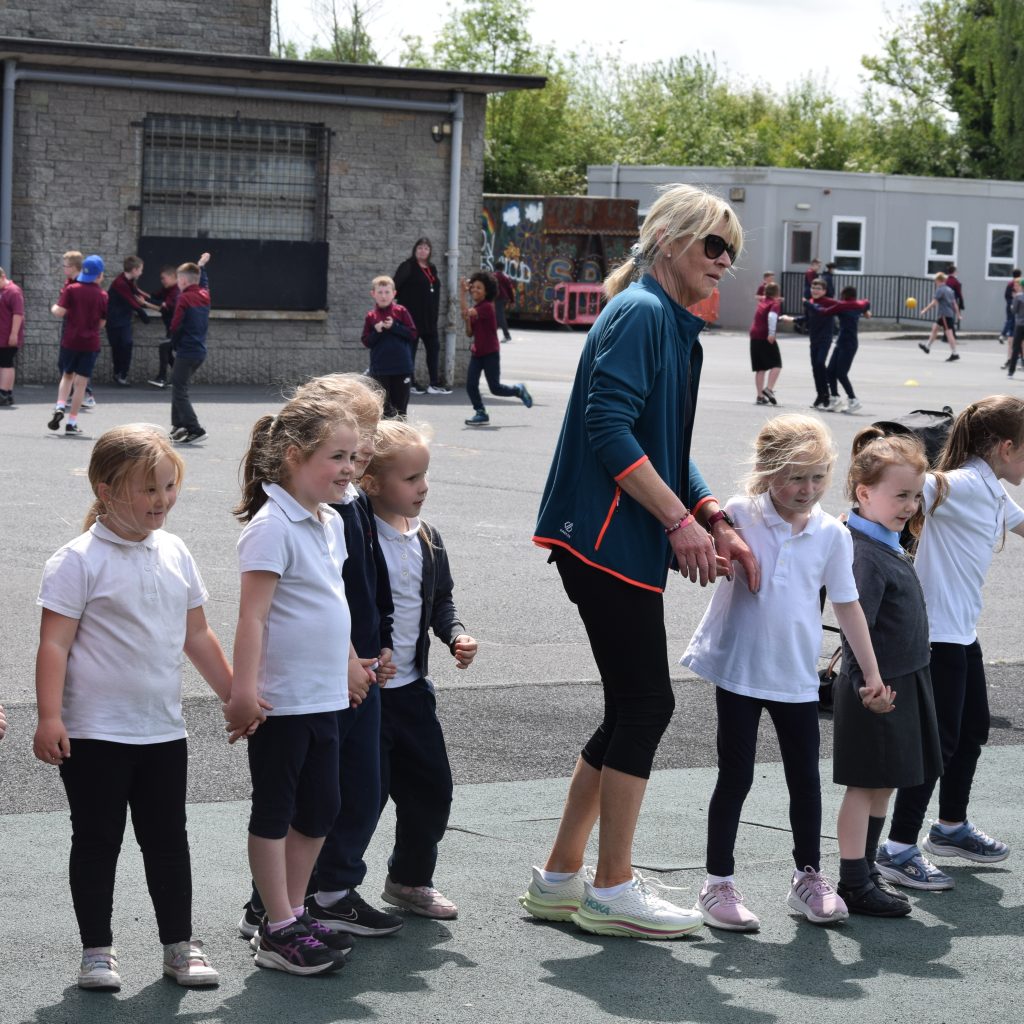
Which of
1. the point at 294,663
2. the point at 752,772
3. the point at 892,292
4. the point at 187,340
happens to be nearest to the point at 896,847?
the point at 752,772

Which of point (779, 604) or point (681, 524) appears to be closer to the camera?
point (681, 524)

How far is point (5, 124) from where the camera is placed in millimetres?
20359

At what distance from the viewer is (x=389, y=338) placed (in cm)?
1549

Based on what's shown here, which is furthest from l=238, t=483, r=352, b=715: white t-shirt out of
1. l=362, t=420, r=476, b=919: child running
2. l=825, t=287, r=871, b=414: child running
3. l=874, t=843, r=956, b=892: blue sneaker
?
l=825, t=287, r=871, b=414: child running

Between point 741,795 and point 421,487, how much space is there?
1.23 meters

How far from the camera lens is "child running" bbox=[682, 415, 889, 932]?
14.6 feet

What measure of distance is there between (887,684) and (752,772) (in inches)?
20.6

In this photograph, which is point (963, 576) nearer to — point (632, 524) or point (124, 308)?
point (632, 524)

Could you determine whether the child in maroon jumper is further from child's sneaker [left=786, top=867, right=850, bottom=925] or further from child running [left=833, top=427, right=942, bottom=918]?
child's sneaker [left=786, top=867, right=850, bottom=925]

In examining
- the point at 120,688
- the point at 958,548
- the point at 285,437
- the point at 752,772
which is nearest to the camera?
the point at 120,688

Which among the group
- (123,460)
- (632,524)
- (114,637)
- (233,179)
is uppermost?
(233,179)

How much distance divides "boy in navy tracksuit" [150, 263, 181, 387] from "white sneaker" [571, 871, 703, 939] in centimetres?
1702

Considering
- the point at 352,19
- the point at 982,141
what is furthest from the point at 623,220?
the point at 982,141

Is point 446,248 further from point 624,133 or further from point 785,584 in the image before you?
point 624,133
